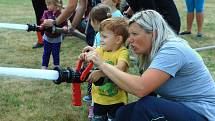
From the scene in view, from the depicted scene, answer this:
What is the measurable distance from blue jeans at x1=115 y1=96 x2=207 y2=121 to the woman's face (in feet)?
1.03

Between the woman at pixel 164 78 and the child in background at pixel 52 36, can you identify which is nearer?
the woman at pixel 164 78

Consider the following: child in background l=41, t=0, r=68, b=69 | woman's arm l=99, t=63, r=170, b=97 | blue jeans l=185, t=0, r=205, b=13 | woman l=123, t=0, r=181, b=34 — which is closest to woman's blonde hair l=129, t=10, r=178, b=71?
woman's arm l=99, t=63, r=170, b=97

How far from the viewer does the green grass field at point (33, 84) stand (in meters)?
4.17

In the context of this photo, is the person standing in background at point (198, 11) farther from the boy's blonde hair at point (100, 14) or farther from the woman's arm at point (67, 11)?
the boy's blonde hair at point (100, 14)

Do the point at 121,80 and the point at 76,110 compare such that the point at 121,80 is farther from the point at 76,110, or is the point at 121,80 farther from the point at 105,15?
the point at 76,110

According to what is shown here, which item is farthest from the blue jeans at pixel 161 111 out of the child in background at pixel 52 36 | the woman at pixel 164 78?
the child in background at pixel 52 36

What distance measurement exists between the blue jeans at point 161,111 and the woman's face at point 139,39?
31 centimetres

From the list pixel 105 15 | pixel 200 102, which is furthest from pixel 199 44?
pixel 200 102

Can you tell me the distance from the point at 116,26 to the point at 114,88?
470 millimetres

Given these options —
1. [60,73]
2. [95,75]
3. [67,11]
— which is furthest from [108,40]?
[67,11]

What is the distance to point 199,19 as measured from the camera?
8.41m

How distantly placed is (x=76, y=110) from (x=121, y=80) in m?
1.60

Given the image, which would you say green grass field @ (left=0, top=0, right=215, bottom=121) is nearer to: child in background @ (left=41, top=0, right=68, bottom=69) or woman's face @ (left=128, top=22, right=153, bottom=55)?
child in background @ (left=41, top=0, right=68, bottom=69)

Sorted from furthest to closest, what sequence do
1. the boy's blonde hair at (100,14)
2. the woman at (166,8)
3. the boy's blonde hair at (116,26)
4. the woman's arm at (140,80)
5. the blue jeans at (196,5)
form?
the blue jeans at (196,5)
the woman at (166,8)
the boy's blonde hair at (100,14)
the boy's blonde hair at (116,26)
the woman's arm at (140,80)
